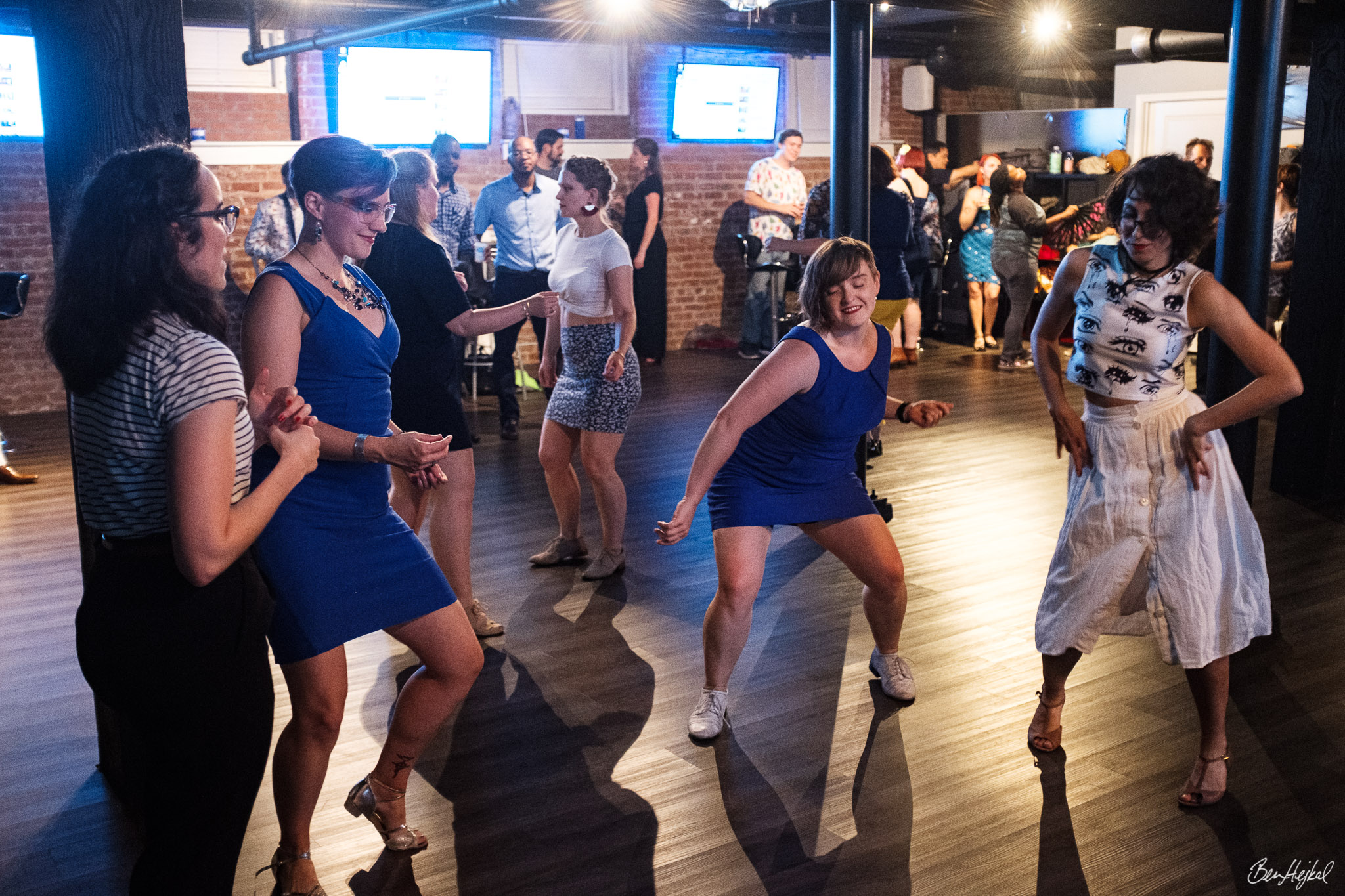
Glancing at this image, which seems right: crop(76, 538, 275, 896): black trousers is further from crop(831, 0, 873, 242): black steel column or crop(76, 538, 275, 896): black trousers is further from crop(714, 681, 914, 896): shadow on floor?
crop(831, 0, 873, 242): black steel column

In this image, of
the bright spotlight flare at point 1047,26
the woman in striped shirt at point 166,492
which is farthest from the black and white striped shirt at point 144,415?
the bright spotlight flare at point 1047,26

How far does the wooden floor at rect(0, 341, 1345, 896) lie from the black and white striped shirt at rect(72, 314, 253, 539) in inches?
18.0

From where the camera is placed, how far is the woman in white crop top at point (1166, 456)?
8.29ft

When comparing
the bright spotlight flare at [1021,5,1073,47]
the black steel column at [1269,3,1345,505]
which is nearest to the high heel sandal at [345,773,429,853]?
the black steel column at [1269,3,1345,505]

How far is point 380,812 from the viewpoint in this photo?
247 centimetres

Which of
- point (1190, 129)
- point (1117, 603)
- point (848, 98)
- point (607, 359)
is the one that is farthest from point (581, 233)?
point (1190, 129)

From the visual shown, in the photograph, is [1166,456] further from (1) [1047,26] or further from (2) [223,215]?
(1) [1047,26]

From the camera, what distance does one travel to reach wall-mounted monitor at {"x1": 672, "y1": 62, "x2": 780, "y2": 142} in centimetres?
1002

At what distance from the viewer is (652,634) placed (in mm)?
3789

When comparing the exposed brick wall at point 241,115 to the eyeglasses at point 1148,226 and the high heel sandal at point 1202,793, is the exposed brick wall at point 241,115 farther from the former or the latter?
the high heel sandal at point 1202,793

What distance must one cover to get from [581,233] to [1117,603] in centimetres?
225

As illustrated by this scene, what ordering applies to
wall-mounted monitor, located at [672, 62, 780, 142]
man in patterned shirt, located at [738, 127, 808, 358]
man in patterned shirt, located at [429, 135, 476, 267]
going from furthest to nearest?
wall-mounted monitor, located at [672, 62, 780, 142], man in patterned shirt, located at [738, 127, 808, 358], man in patterned shirt, located at [429, 135, 476, 267]

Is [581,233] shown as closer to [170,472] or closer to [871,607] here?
[871,607]

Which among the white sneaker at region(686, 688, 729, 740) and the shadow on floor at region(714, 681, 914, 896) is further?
the white sneaker at region(686, 688, 729, 740)
